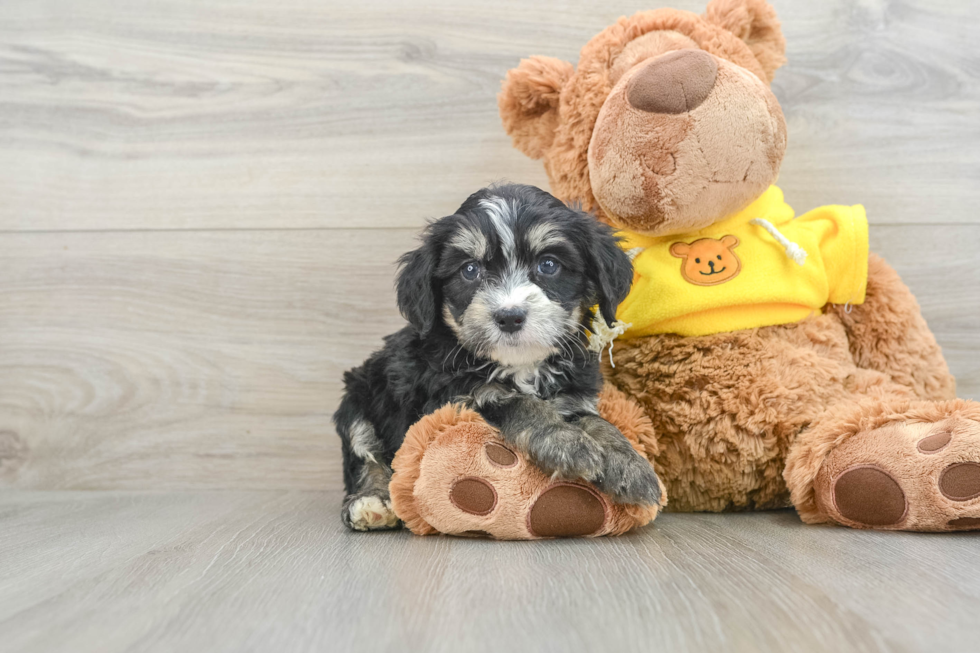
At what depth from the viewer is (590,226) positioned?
171 cm

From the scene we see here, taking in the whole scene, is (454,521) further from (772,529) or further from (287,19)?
(287,19)

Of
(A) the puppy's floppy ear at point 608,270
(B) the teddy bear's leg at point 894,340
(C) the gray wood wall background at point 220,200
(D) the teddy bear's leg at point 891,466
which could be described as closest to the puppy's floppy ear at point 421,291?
(A) the puppy's floppy ear at point 608,270

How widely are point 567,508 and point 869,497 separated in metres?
0.65

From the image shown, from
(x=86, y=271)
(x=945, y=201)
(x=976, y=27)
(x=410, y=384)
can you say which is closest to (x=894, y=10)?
(x=976, y=27)

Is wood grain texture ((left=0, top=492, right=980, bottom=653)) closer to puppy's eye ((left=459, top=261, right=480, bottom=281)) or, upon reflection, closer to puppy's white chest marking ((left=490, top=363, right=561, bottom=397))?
puppy's white chest marking ((left=490, top=363, right=561, bottom=397))

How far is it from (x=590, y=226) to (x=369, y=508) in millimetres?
871

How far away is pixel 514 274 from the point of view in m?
1.65

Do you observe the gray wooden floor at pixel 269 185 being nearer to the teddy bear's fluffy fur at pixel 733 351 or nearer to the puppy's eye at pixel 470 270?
the teddy bear's fluffy fur at pixel 733 351

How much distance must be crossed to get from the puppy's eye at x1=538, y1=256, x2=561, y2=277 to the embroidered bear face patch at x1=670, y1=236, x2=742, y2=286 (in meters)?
0.38

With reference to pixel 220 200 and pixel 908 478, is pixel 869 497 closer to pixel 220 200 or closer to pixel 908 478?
pixel 908 478

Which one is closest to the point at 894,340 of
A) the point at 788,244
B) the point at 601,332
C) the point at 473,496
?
the point at 788,244

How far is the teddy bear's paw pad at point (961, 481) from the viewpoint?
147 cm

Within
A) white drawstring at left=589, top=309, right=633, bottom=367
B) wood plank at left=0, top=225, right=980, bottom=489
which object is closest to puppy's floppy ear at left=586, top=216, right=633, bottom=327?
white drawstring at left=589, top=309, right=633, bottom=367

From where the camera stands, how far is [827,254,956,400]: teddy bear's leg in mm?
1981
